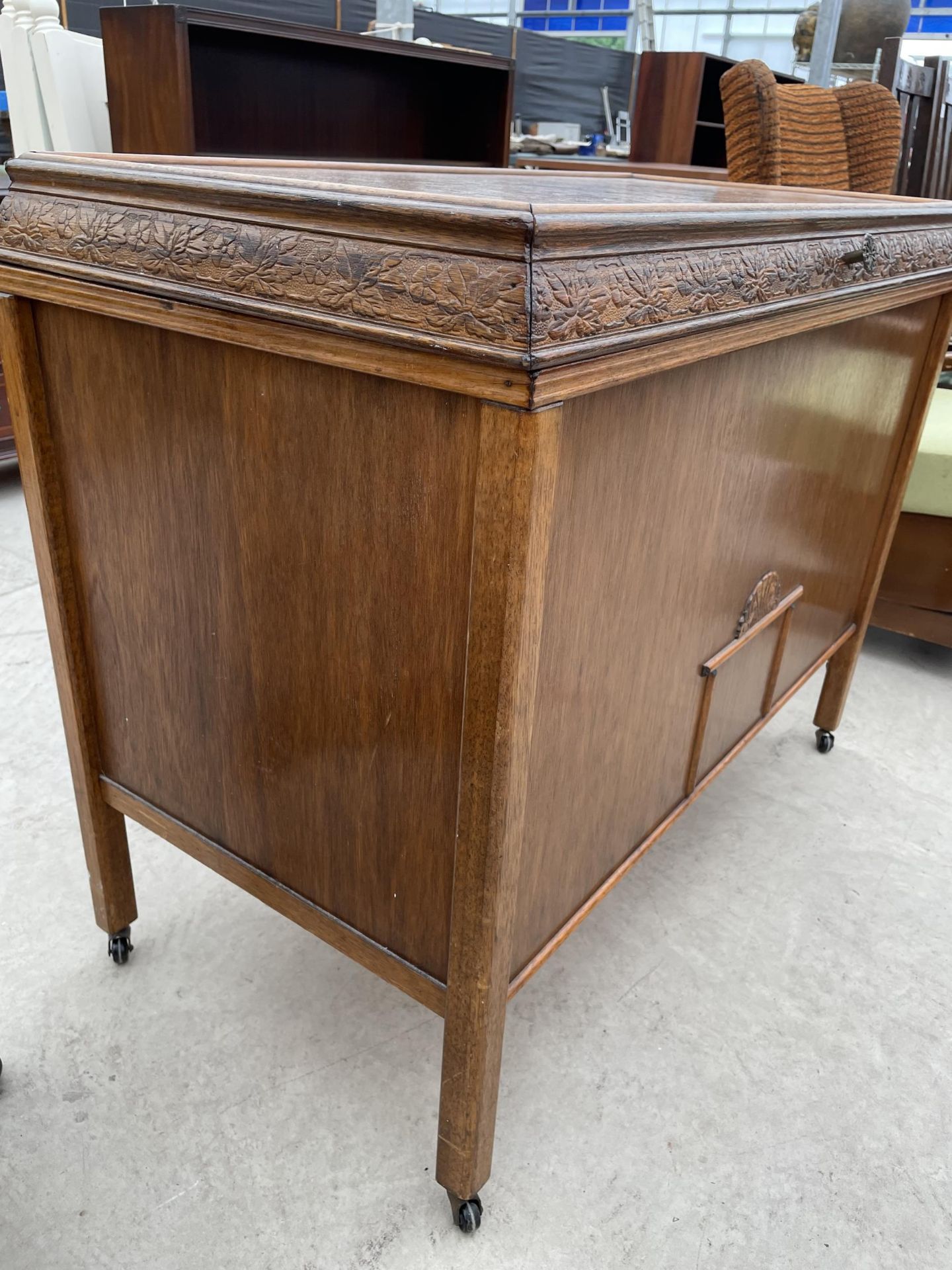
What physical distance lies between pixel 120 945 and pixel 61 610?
17.9 inches

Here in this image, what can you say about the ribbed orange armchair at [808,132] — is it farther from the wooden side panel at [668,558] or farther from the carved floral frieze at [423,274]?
the carved floral frieze at [423,274]

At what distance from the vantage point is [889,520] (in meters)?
1.56

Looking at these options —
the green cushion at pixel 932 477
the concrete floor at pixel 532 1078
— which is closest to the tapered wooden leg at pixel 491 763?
the concrete floor at pixel 532 1078

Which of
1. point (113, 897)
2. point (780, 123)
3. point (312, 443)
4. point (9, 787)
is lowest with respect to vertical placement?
point (9, 787)

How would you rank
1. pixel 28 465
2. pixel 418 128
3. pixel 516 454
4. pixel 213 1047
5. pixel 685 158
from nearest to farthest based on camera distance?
pixel 516 454 → pixel 28 465 → pixel 213 1047 → pixel 418 128 → pixel 685 158

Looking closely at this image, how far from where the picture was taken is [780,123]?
161 cm

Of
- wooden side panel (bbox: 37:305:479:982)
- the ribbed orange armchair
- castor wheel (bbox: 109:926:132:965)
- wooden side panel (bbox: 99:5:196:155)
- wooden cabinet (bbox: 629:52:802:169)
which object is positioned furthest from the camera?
wooden cabinet (bbox: 629:52:802:169)

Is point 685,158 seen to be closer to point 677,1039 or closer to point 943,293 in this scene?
point 943,293

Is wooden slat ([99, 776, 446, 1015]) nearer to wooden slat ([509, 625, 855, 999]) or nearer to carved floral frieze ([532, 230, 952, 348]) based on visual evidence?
wooden slat ([509, 625, 855, 999])

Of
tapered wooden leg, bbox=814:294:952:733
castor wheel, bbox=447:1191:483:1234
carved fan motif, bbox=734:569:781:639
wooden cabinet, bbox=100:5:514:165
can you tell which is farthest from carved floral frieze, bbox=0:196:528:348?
wooden cabinet, bbox=100:5:514:165

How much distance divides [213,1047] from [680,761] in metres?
0.63

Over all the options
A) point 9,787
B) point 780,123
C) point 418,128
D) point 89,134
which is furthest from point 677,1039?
point 418,128

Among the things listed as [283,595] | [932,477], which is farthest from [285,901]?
[932,477]

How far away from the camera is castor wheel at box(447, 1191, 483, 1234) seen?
90 cm
